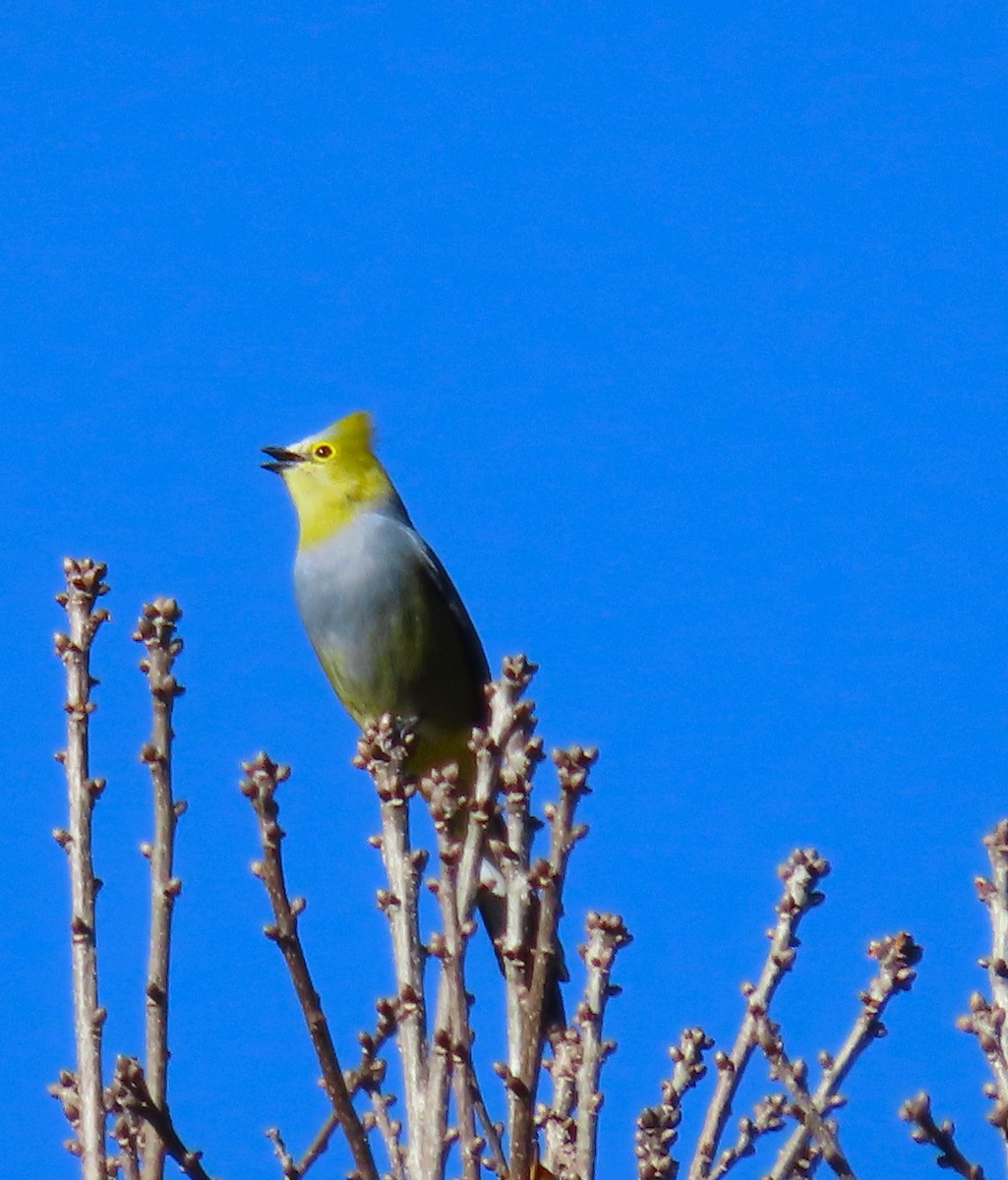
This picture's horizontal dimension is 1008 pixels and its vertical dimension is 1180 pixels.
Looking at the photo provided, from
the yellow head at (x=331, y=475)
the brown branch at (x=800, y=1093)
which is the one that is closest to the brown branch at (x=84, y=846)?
the brown branch at (x=800, y=1093)

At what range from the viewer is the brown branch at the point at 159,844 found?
11.5 ft

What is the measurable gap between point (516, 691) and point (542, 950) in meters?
0.62

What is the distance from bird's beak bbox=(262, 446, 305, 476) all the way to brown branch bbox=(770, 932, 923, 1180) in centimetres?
553

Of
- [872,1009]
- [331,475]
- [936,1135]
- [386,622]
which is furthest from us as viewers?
[331,475]

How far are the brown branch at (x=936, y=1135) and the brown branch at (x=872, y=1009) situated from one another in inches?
30.0

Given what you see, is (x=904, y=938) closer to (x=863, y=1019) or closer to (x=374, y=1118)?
(x=863, y=1019)

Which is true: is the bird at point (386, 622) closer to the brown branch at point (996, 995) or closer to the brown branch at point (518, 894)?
the brown branch at point (518, 894)

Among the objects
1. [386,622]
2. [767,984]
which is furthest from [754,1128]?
[386,622]

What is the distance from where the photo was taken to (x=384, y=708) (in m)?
8.35

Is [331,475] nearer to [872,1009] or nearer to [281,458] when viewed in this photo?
[281,458]

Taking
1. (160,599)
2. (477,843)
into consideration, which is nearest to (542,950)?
(477,843)

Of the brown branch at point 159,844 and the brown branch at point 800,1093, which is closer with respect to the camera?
the brown branch at point 800,1093

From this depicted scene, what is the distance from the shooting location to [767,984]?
12.5 ft

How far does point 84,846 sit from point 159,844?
0.55ft
